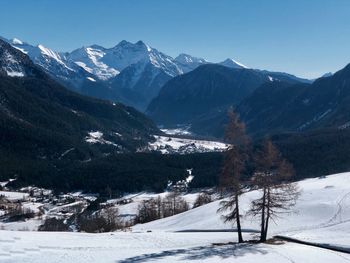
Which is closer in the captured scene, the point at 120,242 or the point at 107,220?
the point at 120,242

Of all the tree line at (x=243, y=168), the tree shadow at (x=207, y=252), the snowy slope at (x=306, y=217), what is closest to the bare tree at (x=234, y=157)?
the tree line at (x=243, y=168)

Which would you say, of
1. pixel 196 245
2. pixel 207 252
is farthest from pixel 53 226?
pixel 207 252

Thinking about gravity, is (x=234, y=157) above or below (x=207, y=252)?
above

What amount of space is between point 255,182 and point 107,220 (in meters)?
77.8

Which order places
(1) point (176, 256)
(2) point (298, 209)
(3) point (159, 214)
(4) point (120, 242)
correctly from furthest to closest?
1. (3) point (159, 214)
2. (2) point (298, 209)
3. (4) point (120, 242)
4. (1) point (176, 256)

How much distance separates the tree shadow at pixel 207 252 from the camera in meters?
51.5

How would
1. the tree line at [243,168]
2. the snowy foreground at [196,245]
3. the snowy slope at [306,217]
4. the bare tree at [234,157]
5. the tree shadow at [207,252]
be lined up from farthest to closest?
the snowy slope at [306,217]
the bare tree at [234,157]
the tree line at [243,168]
the tree shadow at [207,252]
the snowy foreground at [196,245]

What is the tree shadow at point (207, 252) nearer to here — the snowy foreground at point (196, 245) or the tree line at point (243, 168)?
the snowy foreground at point (196, 245)

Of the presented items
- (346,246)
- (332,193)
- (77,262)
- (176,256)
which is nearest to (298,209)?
(332,193)

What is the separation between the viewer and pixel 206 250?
56.5 metres

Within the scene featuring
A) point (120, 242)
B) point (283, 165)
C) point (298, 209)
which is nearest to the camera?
point (283, 165)

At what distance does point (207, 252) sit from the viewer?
54.9 meters

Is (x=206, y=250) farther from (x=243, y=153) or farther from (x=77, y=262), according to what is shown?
(x=77, y=262)

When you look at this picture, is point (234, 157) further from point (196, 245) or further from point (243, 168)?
point (196, 245)
